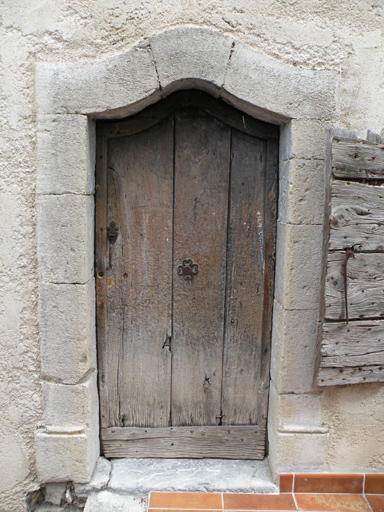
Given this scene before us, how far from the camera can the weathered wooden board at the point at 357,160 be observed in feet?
6.20

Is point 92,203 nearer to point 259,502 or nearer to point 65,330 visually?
point 65,330

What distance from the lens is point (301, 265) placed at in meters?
2.10

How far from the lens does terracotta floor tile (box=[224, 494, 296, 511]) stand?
2119 millimetres

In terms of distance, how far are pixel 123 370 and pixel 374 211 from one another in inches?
64.0

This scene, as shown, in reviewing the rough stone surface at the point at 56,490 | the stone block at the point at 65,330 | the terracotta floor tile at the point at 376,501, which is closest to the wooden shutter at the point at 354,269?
the terracotta floor tile at the point at 376,501

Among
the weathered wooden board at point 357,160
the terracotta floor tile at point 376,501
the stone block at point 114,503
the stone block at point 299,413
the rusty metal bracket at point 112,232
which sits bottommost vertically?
the stone block at point 114,503

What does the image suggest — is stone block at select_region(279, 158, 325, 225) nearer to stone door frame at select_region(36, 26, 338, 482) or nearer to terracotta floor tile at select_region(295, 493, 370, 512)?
stone door frame at select_region(36, 26, 338, 482)

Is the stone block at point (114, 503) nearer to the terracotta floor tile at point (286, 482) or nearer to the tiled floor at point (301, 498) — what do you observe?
the tiled floor at point (301, 498)

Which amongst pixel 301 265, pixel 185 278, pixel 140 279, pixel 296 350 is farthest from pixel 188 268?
pixel 296 350

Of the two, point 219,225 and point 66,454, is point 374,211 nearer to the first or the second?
point 219,225

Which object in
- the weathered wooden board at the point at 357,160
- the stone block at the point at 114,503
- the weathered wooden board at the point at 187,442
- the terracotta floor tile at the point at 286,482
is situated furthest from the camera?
the weathered wooden board at the point at 187,442

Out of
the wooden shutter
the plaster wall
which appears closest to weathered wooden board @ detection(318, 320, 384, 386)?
the wooden shutter

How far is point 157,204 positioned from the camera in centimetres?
224

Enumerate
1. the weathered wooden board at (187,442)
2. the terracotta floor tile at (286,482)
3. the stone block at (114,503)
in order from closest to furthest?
1. the stone block at (114,503)
2. the terracotta floor tile at (286,482)
3. the weathered wooden board at (187,442)
